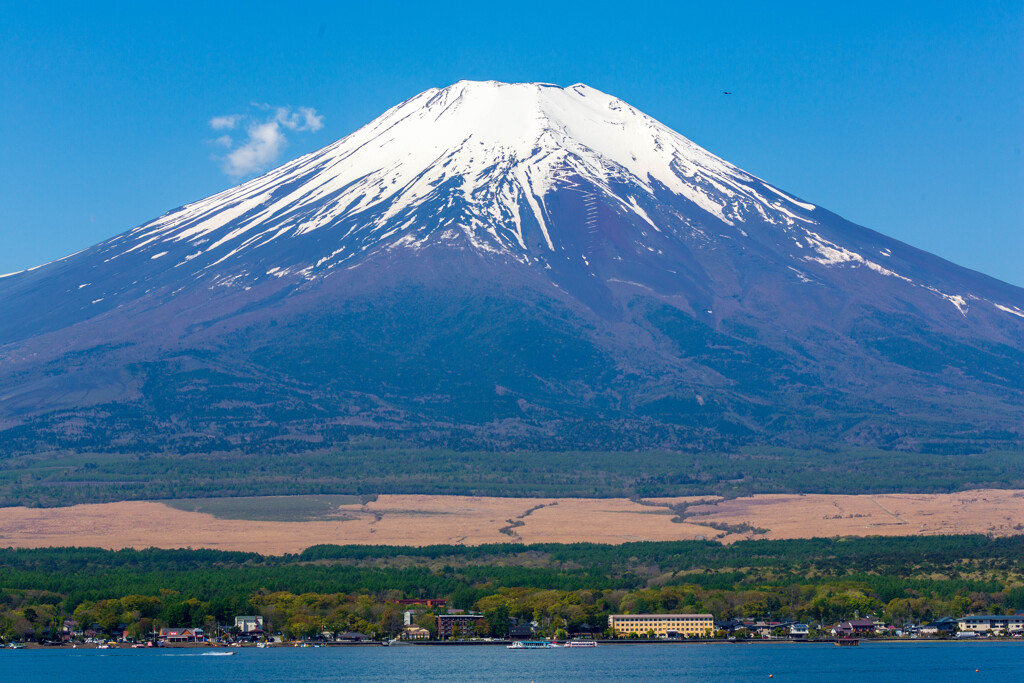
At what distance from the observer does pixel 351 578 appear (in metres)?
123

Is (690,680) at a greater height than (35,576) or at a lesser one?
lesser

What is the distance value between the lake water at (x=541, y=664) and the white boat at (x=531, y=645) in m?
0.91

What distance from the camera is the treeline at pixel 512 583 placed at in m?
108

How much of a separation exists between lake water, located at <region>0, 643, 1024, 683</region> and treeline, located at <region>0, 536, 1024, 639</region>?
5231 millimetres

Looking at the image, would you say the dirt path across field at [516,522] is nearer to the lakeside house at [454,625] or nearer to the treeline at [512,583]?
the treeline at [512,583]

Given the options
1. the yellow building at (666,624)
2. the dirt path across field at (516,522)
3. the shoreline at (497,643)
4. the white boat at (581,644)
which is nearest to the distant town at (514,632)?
the yellow building at (666,624)

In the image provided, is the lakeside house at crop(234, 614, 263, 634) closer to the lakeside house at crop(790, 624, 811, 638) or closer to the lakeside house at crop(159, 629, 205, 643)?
the lakeside house at crop(159, 629, 205, 643)

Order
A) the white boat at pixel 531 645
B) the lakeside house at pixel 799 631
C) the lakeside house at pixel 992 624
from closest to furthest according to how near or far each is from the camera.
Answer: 1. the white boat at pixel 531 645
2. the lakeside house at pixel 992 624
3. the lakeside house at pixel 799 631

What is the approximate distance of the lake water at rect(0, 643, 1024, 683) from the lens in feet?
265

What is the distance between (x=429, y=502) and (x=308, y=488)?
610 inches

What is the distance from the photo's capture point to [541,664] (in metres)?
89.1

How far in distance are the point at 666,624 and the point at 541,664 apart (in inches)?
814

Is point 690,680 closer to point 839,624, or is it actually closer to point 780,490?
point 839,624

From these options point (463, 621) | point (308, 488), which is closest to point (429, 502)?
point (308, 488)
